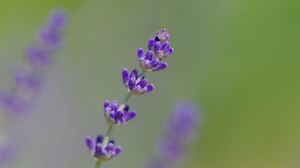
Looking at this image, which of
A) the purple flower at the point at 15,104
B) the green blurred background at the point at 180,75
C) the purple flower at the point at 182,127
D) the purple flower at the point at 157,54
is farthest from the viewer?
the green blurred background at the point at 180,75

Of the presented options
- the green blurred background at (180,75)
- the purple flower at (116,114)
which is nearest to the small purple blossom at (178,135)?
the purple flower at (116,114)

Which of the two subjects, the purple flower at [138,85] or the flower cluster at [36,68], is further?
the flower cluster at [36,68]

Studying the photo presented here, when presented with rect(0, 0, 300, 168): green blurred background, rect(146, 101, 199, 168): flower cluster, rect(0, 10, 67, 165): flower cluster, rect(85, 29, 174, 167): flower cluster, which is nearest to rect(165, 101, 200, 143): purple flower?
rect(146, 101, 199, 168): flower cluster

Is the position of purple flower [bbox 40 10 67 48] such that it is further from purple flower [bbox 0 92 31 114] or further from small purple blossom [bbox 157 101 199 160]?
small purple blossom [bbox 157 101 199 160]

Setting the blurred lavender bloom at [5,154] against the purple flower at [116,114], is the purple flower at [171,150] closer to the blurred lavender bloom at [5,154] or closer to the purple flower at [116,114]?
the blurred lavender bloom at [5,154]

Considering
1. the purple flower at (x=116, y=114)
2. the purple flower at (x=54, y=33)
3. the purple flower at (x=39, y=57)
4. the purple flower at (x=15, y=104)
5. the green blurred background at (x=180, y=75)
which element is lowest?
the purple flower at (x=116, y=114)

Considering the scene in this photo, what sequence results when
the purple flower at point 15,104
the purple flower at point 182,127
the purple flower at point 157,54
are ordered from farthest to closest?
1. the purple flower at point 182,127
2. the purple flower at point 15,104
3. the purple flower at point 157,54
